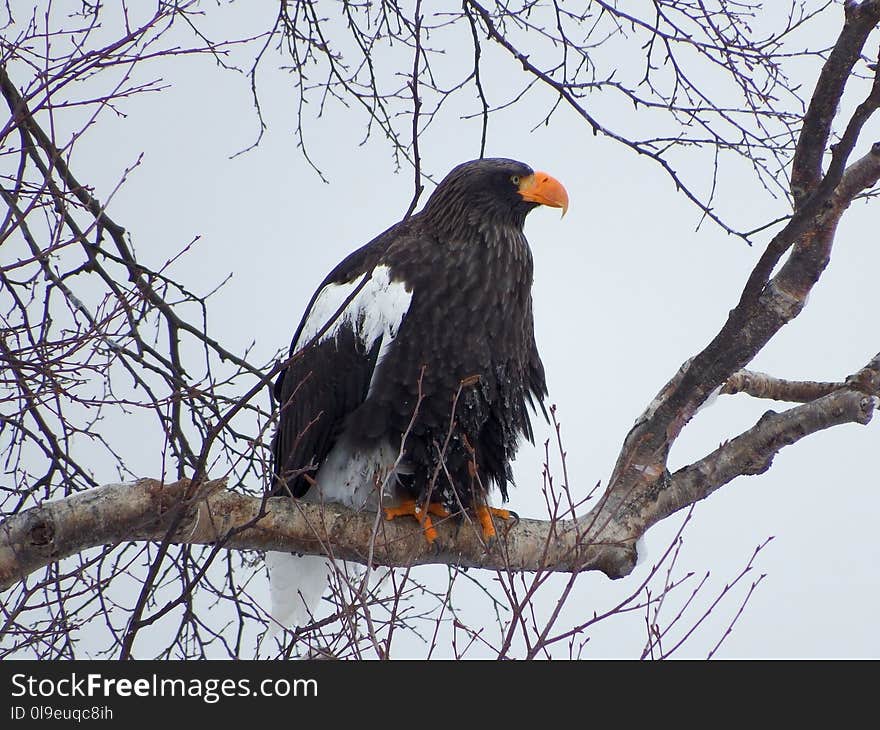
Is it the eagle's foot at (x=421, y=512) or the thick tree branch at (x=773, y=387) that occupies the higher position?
the thick tree branch at (x=773, y=387)

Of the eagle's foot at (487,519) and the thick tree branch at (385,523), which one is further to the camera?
the eagle's foot at (487,519)

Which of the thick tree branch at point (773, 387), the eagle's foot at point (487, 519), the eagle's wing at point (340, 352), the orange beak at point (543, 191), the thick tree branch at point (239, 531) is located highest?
the orange beak at point (543, 191)

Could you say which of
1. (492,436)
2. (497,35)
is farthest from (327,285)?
(497,35)

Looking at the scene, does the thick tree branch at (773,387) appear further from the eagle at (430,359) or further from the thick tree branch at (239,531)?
the thick tree branch at (239,531)

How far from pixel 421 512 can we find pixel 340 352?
0.76 meters

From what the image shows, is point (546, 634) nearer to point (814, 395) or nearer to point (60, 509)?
point (60, 509)

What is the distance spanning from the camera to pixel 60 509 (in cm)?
319

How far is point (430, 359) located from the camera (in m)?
4.18

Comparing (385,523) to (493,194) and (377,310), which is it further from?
(493,194)

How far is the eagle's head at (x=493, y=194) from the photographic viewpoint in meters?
4.52

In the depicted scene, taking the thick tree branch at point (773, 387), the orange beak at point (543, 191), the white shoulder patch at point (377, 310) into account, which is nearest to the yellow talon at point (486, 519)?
the white shoulder patch at point (377, 310)

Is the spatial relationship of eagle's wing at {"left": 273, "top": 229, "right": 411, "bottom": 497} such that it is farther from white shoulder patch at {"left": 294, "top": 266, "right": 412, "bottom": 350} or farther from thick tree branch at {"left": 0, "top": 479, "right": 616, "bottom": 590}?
thick tree branch at {"left": 0, "top": 479, "right": 616, "bottom": 590}

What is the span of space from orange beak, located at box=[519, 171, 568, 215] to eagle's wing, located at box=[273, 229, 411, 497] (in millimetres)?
643
